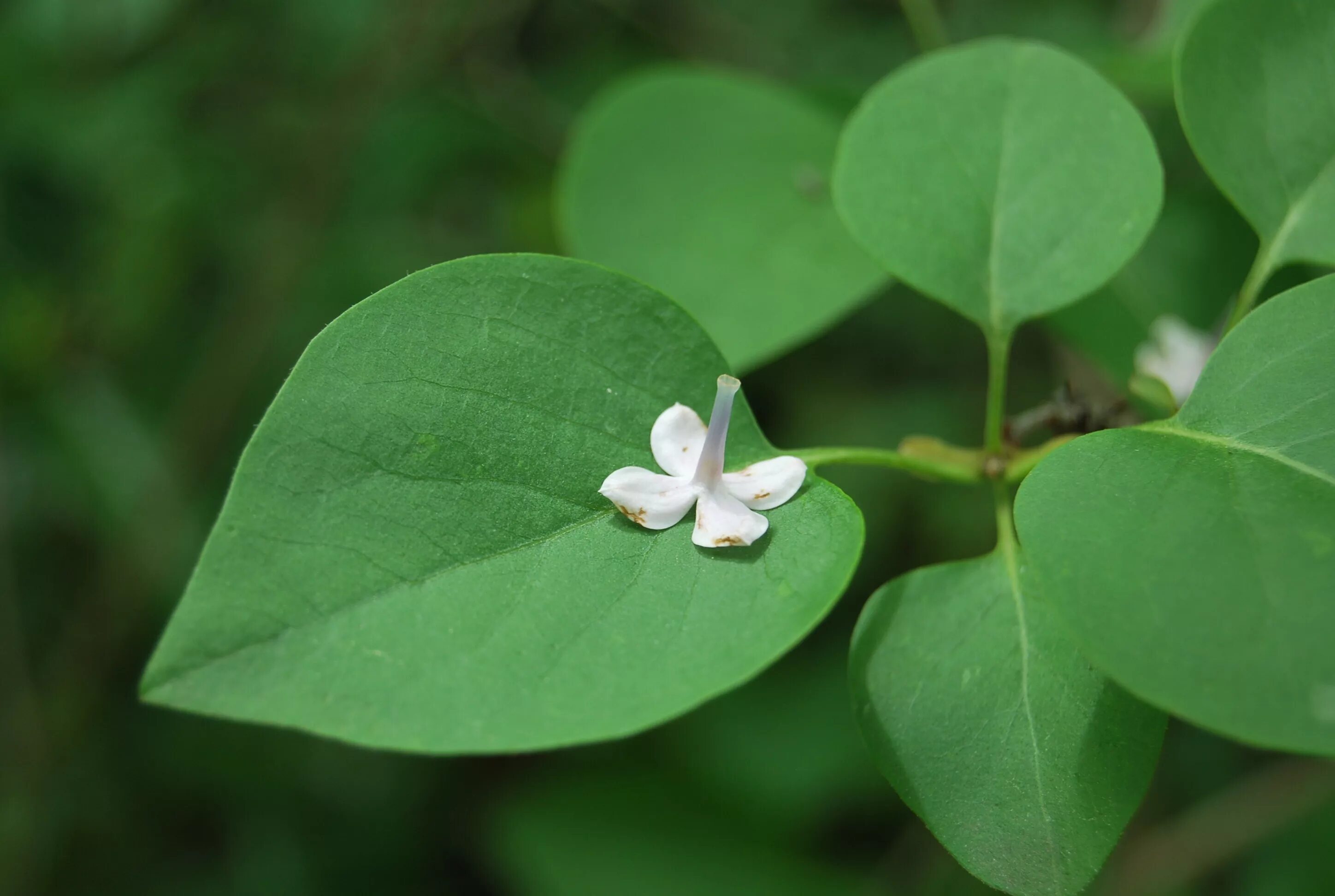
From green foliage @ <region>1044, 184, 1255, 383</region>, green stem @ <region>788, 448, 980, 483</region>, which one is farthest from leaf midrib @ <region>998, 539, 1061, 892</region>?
green foliage @ <region>1044, 184, 1255, 383</region>

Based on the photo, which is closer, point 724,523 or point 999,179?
point 724,523

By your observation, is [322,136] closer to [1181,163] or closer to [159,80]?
[159,80]

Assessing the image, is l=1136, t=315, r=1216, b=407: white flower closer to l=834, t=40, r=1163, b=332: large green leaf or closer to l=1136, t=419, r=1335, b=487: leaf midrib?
l=834, t=40, r=1163, b=332: large green leaf

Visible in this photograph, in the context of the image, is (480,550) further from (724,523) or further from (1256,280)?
(1256,280)

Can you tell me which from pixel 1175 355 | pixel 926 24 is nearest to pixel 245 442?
pixel 926 24

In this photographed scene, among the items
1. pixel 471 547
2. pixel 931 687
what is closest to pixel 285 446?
pixel 471 547

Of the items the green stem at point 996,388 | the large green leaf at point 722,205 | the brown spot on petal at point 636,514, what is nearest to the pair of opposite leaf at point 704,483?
the brown spot on petal at point 636,514
